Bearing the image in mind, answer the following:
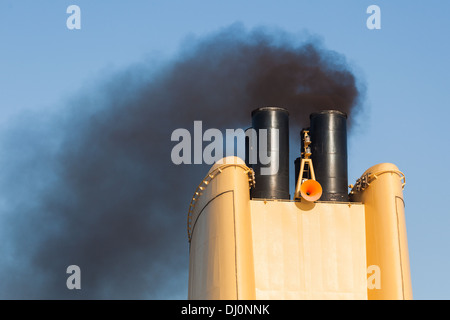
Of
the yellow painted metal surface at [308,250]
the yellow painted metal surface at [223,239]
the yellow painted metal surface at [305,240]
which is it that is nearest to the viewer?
the yellow painted metal surface at [223,239]

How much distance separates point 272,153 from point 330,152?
236 cm

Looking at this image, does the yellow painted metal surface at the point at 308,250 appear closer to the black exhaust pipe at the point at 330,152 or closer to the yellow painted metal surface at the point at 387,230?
the yellow painted metal surface at the point at 387,230

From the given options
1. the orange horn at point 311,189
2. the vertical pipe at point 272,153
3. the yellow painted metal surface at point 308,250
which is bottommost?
the yellow painted metal surface at point 308,250

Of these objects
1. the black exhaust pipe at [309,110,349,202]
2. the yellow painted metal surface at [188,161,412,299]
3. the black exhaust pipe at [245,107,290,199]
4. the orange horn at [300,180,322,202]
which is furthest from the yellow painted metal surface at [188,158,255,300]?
the black exhaust pipe at [309,110,349,202]

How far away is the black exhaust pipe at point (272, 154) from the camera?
34188 mm

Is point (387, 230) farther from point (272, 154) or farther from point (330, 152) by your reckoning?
point (272, 154)

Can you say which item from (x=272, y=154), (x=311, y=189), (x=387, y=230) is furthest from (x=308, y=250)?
(x=272, y=154)

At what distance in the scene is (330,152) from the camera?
34.7 metres

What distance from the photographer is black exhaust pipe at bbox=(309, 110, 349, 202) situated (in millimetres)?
34188

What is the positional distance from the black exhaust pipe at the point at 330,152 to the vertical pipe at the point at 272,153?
3.92 ft

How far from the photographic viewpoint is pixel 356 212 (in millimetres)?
33250

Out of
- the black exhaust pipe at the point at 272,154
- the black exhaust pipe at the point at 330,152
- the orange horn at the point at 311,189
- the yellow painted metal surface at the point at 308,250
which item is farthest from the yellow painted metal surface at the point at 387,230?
the black exhaust pipe at the point at 272,154
